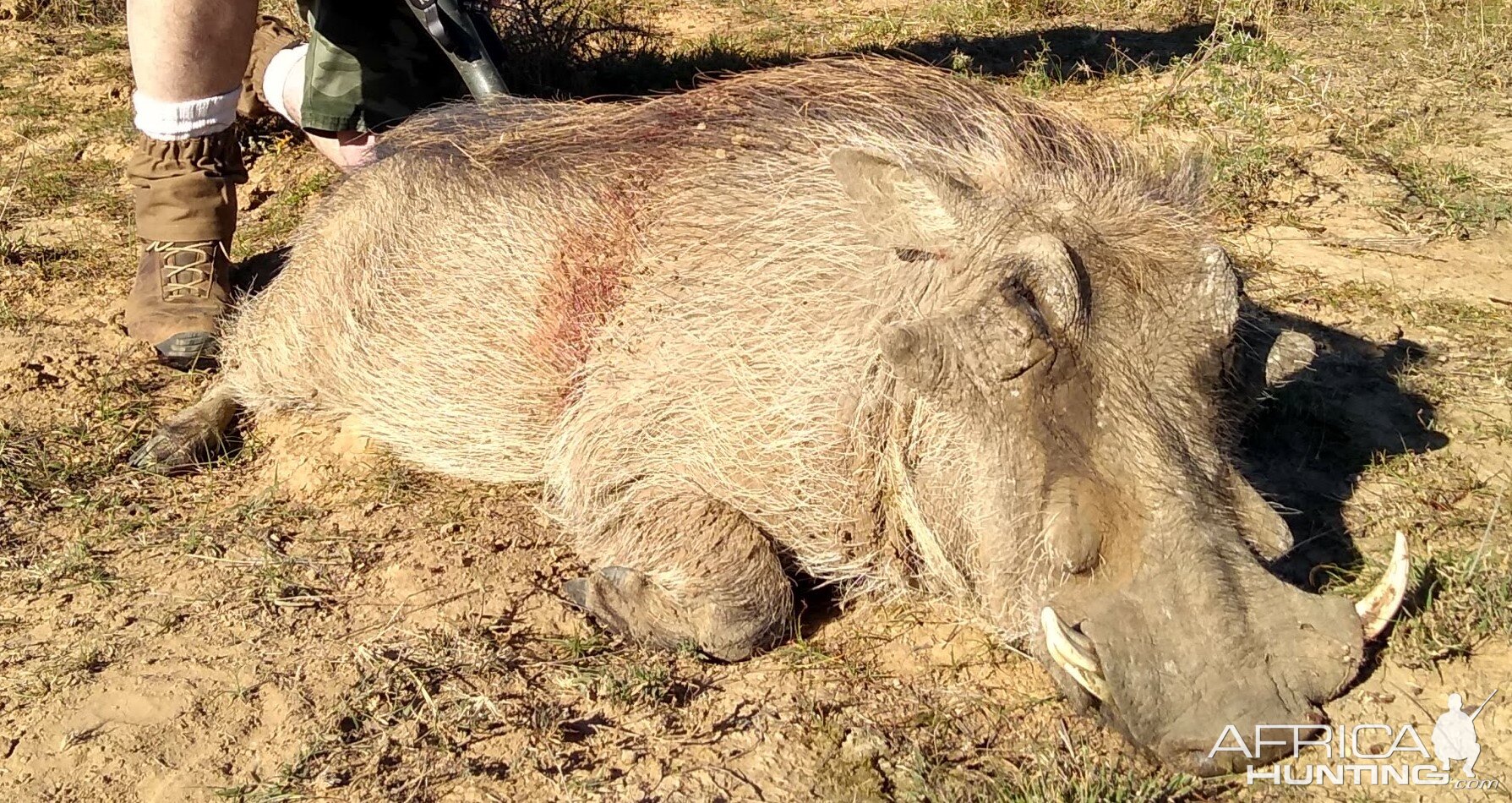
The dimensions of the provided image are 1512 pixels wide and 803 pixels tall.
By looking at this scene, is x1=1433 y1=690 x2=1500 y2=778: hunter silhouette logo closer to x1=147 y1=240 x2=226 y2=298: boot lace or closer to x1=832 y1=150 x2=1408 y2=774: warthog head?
x1=832 y1=150 x2=1408 y2=774: warthog head

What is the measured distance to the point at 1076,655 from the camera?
1957 mm

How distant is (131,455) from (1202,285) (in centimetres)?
256

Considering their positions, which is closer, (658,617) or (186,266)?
(658,617)

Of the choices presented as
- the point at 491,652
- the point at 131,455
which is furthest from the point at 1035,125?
the point at 131,455

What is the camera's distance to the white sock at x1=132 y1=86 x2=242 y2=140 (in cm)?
352

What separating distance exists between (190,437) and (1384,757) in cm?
275

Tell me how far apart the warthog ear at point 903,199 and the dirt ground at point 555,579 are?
76 cm

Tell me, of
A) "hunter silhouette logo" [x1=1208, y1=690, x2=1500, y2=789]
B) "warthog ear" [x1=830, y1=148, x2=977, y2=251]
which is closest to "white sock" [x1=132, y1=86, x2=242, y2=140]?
"warthog ear" [x1=830, y1=148, x2=977, y2=251]

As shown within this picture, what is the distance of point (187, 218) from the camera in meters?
3.64

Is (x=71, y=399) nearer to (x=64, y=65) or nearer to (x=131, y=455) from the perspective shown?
(x=131, y=455)

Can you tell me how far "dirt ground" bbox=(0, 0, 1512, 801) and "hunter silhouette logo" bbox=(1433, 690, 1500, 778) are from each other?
25 mm

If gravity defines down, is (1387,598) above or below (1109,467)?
below

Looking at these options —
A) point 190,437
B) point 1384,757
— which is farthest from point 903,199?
point 190,437

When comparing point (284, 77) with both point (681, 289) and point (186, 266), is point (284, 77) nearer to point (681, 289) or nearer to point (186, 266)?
point (186, 266)
